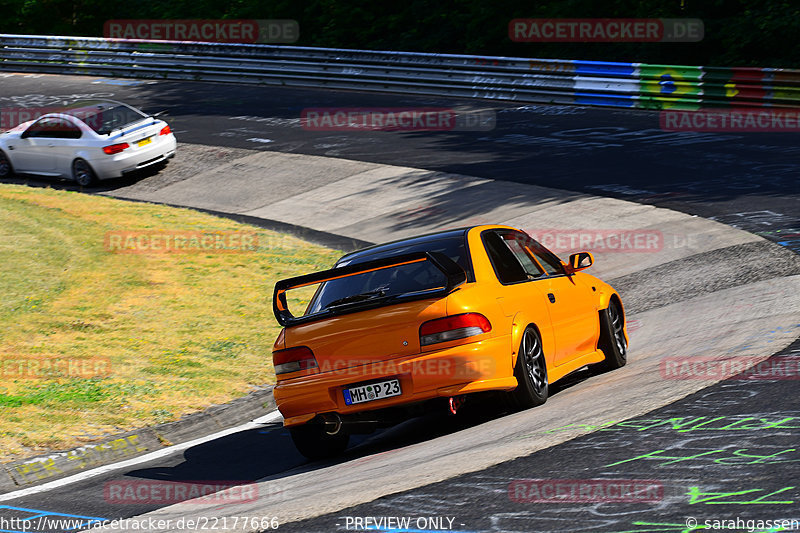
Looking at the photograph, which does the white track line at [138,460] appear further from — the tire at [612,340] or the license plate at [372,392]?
the tire at [612,340]

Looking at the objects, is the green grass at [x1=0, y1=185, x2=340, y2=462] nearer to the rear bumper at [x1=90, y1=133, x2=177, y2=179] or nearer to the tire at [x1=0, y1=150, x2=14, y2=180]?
the rear bumper at [x1=90, y1=133, x2=177, y2=179]

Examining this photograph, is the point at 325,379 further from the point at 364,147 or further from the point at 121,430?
the point at 364,147

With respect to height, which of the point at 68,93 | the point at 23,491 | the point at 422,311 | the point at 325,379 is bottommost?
the point at 23,491

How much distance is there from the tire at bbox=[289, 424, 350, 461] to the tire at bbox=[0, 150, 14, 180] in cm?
1890

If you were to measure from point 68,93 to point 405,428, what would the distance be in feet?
90.2

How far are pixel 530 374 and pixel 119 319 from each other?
21.7 feet

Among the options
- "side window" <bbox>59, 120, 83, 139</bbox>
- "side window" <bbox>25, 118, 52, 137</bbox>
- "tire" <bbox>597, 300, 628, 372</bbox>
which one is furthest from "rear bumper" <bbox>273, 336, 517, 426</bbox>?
"side window" <bbox>25, 118, 52, 137</bbox>

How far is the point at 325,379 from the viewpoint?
7.62 m

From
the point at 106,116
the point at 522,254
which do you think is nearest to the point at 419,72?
the point at 106,116

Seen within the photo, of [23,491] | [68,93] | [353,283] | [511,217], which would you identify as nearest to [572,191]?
[511,217]

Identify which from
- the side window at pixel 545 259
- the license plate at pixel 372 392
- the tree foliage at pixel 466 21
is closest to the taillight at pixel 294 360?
the license plate at pixel 372 392

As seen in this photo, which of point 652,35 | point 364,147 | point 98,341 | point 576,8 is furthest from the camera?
point 576,8

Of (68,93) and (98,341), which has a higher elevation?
(68,93)

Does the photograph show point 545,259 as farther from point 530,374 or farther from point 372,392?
point 372,392
